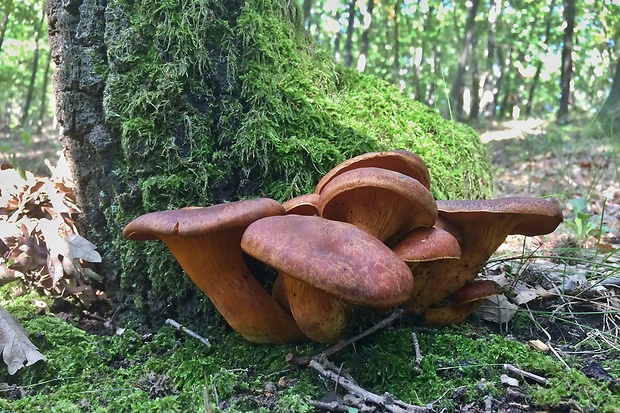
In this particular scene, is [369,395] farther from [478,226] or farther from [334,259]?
[478,226]

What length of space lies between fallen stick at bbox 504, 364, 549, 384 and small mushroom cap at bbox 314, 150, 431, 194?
1055 mm

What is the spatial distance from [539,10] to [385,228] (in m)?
26.0

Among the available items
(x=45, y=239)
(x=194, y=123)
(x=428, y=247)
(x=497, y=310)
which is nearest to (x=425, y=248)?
(x=428, y=247)

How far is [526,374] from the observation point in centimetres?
202

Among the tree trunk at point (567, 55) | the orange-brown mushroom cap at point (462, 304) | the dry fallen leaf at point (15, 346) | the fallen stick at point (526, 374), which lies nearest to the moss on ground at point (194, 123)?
the dry fallen leaf at point (15, 346)

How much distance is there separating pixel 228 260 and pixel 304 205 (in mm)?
488

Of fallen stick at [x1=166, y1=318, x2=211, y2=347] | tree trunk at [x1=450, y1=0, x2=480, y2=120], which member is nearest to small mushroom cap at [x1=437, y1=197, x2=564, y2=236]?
fallen stick at [x1=166, y1=318, x2=211, y2=347]

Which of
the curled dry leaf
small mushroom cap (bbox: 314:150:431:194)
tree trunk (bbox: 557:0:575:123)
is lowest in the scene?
the curled dry leaf

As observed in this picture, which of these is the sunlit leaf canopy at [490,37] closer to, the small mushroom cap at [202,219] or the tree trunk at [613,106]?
the tree trunk at [613,106]

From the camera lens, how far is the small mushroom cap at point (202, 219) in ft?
6.34

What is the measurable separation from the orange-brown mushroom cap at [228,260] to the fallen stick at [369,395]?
0.37 meters

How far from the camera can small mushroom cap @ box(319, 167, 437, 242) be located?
80.0 inches

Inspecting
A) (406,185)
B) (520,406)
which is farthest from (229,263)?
(520,406)

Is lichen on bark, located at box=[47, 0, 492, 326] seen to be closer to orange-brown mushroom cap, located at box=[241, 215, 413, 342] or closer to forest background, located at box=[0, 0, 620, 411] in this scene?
orange-brown mushroom cap, located at box=[241, 215, 413, 342]
